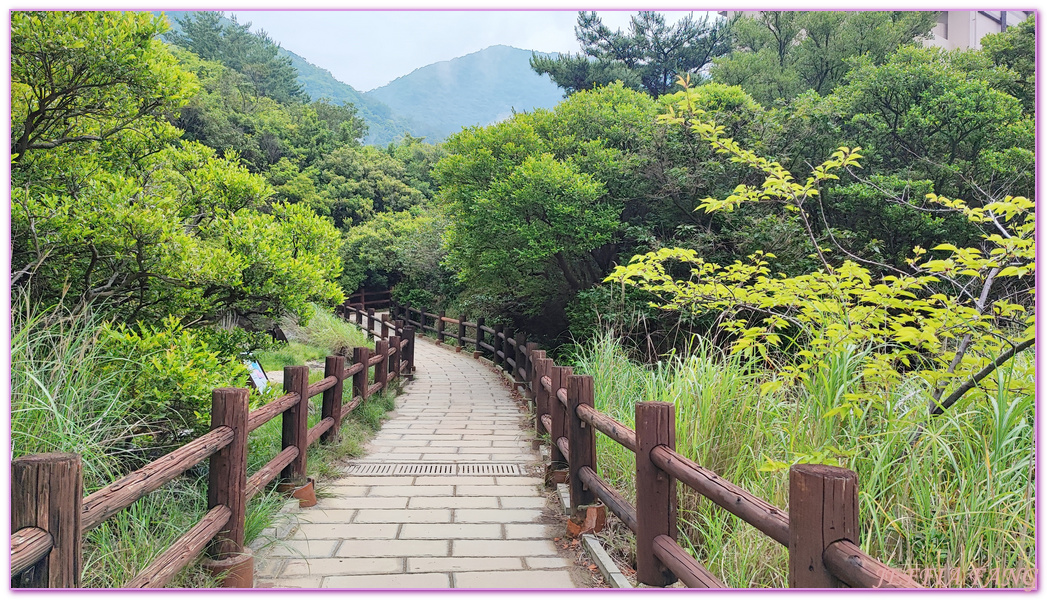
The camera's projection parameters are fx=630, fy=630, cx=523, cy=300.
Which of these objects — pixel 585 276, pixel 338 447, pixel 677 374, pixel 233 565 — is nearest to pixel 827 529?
pixel 677 374

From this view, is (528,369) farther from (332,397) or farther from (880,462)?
(880,462)

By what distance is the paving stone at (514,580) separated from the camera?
2588 mm

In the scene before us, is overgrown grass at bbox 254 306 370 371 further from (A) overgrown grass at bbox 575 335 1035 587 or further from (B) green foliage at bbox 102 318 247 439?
(A) overgrown grass at bbox 575 335 1035 587

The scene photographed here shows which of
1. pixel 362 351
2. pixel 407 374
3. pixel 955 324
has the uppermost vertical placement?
pixel 955 324

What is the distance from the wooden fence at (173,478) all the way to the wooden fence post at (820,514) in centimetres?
175

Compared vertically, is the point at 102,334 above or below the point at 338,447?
above

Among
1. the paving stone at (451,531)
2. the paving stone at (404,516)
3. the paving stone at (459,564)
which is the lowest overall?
the paving stone at (404,516)

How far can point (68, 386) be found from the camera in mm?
2412

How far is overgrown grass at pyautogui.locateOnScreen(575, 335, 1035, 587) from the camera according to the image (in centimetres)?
195

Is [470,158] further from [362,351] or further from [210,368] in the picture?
[210,368]

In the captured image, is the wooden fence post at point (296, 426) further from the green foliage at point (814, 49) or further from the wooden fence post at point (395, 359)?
the green foliage at point (814, 49)

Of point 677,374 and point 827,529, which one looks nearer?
point 827,529

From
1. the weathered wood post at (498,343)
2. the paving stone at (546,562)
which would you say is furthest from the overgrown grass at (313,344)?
the paving stone at (546,562)

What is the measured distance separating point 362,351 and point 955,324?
199 inches
